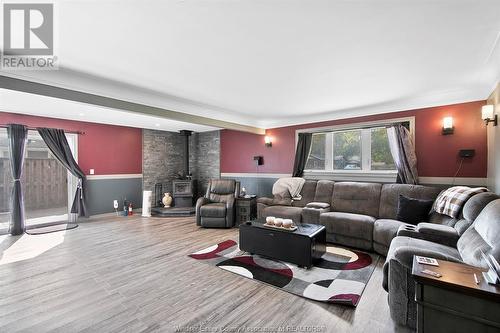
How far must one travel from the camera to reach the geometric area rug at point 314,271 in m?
2.44

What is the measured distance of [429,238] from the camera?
2621 mm

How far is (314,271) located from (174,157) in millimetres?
5702

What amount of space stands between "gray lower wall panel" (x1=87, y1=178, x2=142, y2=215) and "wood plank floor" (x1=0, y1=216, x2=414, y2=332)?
1946mm

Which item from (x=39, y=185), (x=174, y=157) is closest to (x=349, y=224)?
(x=174, y=157)

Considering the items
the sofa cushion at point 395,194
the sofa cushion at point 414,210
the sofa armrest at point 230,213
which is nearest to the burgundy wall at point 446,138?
the sofa cushion at point 395,194

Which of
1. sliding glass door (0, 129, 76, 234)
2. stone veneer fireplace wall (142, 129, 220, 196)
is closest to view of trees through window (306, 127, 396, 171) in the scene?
stone veneer fireplace wall (142, 129, 220, 196)

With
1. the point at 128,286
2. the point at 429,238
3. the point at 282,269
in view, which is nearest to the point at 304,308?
the point at 282,269

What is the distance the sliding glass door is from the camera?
4.62 m

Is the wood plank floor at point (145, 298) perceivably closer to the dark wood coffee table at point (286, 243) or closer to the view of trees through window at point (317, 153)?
the dark wood coffee table at point (286, 243)

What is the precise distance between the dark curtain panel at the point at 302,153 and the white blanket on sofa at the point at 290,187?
0.99 feet

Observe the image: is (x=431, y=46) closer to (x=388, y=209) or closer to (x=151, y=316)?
(x=388, y=209)

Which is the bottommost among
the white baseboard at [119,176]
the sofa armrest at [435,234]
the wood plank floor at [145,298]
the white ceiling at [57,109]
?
the wood plank floor at [145,298]

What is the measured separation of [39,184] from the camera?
5148mm

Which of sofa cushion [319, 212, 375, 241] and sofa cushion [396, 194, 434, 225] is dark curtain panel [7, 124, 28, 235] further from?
sofa cushion [396, 194, 434, 225]
